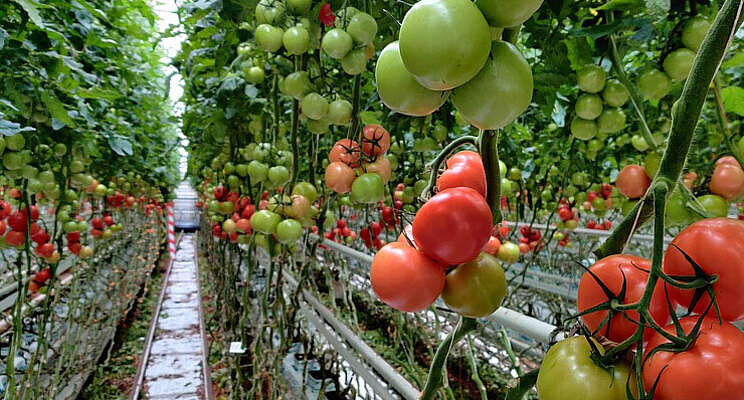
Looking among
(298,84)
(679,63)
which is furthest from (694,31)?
(298,84)

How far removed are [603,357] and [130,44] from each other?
381cm

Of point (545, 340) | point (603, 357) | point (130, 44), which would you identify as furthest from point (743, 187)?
point (130, 44)

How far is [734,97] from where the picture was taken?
103cm

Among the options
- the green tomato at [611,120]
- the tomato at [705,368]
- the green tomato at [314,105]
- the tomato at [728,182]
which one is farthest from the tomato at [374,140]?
the tomato at [705,368]

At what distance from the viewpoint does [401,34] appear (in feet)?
1.10

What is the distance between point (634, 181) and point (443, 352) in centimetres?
51

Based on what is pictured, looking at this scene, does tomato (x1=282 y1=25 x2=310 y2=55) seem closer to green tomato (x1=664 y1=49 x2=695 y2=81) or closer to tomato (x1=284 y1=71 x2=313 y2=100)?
tomato (x1=284 y1=71 x2=313 y2=100)

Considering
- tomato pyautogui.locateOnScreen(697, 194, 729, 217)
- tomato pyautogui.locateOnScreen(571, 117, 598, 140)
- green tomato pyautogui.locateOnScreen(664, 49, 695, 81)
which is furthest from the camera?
tomato pyautogui.locateOnScreen(571, 117, 598, 140)

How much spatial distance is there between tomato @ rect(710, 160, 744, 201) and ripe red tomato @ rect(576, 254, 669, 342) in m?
0.47

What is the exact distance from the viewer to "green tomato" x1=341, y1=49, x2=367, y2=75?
0.89 m

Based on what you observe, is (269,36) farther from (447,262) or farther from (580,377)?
(580,377)

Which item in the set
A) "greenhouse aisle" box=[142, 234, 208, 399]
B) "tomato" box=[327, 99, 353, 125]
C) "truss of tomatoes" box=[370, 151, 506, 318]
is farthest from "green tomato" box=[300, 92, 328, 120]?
"greenhouse aisle" box=[142, 234, 208, 399]

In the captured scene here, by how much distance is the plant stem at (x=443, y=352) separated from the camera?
1.53ft

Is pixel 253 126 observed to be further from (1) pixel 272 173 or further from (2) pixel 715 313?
(2) pixel 715 313
